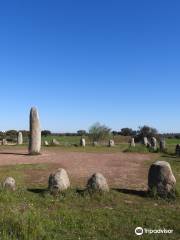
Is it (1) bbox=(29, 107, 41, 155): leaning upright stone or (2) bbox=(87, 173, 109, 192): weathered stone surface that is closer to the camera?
(2) bbox=(87, 173, 109, 192): weathered stone surface

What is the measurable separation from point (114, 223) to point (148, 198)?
3440 millimetres

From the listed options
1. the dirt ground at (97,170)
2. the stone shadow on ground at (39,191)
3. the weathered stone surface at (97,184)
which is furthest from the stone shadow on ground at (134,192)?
the stone shadow on ground at (39,191)

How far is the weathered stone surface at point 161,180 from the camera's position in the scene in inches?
501

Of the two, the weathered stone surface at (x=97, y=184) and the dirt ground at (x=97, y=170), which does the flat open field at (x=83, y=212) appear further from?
the weathered stone surface at (x=97, y=184)

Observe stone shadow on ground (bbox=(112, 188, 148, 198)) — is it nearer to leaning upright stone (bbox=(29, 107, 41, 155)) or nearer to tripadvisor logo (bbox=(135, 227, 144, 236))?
tripadvisor logo (bbox=(135, 227, 144, 236))

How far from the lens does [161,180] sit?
42.6 ft

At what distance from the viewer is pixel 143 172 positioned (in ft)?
64.3

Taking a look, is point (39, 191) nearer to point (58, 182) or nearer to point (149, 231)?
point (58, 182)

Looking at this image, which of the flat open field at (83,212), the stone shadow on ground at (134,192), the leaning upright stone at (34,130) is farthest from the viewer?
the leaning upright stone at (34,130)

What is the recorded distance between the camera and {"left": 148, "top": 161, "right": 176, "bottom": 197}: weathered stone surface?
12734 mm

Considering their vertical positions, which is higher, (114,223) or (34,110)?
(34,110)

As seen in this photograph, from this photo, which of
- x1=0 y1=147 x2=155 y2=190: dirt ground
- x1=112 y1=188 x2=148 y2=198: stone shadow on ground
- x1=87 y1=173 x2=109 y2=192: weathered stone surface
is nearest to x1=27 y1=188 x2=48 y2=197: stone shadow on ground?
x1=87 y1=173 x2=109 y2=192: weathered stone surface

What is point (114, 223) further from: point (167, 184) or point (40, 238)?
point (167, 184)

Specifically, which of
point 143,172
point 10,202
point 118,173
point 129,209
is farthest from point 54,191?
point 143,172
